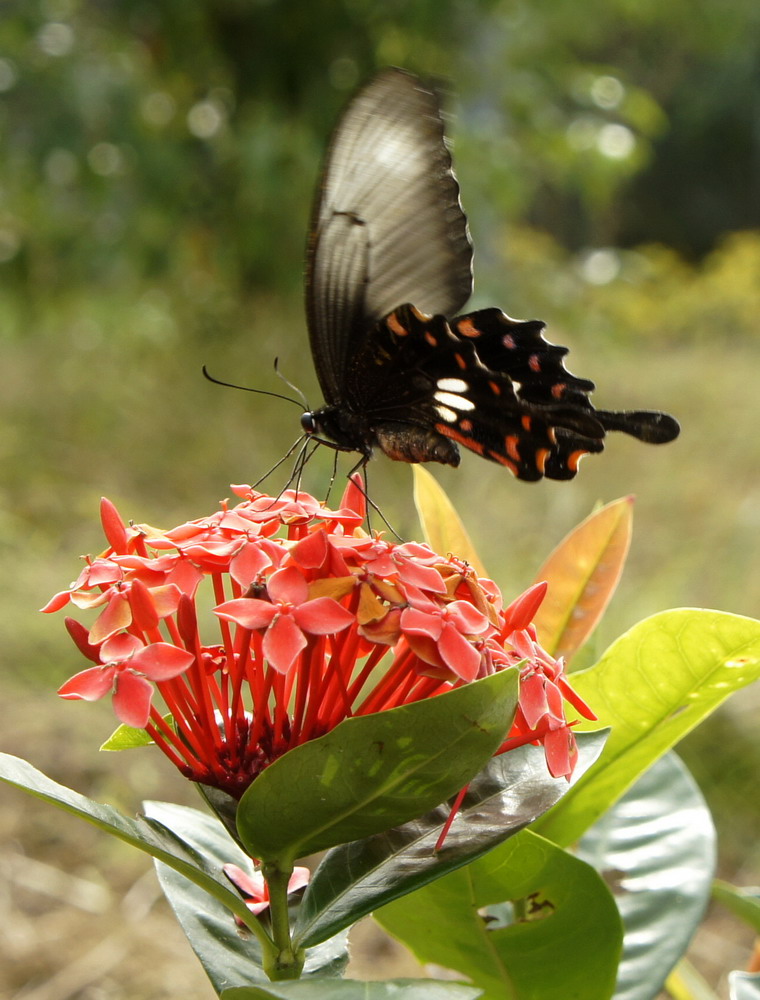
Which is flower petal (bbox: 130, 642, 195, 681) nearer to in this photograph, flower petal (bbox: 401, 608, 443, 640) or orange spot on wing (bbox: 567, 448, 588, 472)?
flower petal (bbox: 401, 608, 443, 640)

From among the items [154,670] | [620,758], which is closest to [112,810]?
[154,670]

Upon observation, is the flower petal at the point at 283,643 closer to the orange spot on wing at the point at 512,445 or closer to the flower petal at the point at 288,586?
the flower petal at the point at 288,586

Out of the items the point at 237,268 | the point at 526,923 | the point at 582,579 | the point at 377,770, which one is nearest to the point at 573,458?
the point at 582,579

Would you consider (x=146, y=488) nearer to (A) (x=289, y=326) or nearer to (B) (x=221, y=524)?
(A) (x=289, y=326)

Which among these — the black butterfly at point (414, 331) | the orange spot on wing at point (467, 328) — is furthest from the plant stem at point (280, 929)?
the orange spot on wing at point (467, 328)

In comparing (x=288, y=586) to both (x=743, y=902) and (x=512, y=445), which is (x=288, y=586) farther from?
(x=512, y=445)

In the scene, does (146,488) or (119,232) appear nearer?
(119,232)

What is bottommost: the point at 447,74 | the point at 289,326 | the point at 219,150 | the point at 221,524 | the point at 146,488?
the point at 146,488
